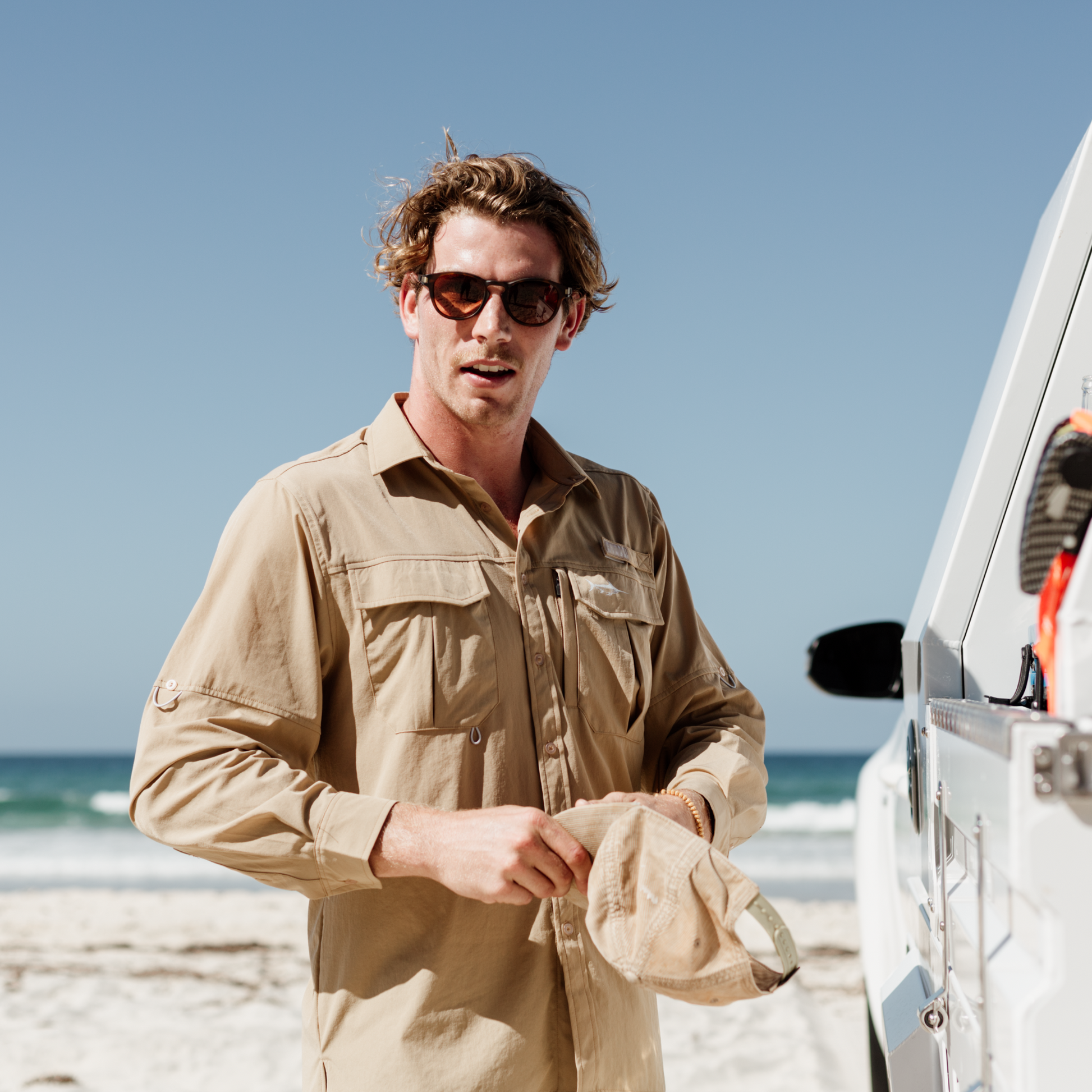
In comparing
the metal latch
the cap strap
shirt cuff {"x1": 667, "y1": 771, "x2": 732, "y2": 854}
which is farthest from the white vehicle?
shirt cuff {"x1": 667, "y1": 771, "x2": 732, "y2": 854}

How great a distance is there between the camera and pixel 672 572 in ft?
7.94

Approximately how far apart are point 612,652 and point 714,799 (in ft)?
1.09

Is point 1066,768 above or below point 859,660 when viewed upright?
above

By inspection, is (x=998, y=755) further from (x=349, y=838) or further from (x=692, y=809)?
(x=349, y=838)

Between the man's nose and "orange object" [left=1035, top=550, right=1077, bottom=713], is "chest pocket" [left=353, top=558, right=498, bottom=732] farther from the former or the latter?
"orange object" [left=1035, top=550, right=1077, bottom=713]

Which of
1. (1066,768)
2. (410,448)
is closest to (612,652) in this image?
(410,448)

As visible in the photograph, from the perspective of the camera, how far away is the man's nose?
2059 mm

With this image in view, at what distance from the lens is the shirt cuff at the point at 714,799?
1.90m

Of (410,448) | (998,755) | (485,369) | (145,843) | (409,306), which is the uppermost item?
(409,306)

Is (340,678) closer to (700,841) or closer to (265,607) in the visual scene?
(265,607)

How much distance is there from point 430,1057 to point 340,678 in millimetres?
625

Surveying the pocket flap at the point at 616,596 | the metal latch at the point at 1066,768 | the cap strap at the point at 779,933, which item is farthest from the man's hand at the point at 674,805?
the metal latch at the point at 1066,768

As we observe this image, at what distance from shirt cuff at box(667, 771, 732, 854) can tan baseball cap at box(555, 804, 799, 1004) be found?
0.36 metres

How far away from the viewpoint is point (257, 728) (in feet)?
5.89
